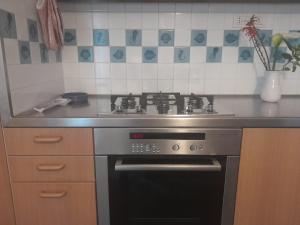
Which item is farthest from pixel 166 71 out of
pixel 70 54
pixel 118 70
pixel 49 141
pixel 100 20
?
pixel 49 141

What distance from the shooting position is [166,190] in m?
1.15

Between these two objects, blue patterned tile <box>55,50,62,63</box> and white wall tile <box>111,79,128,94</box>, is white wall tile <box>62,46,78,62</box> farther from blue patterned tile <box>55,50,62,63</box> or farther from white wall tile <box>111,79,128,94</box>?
white wall tile <box>111,79,128,94</box>

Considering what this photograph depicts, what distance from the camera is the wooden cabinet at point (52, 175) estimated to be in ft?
3.50

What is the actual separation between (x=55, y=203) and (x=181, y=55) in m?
1.11

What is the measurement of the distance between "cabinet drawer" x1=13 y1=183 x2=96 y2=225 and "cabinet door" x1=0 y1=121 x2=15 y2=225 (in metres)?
0.03

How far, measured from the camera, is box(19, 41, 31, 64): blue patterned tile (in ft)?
3.65

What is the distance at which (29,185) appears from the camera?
1120 millimetres

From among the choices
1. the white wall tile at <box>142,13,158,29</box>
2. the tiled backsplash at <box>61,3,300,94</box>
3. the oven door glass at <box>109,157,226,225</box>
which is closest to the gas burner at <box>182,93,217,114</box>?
the oven door glass at <box>109,157,226,225</box>

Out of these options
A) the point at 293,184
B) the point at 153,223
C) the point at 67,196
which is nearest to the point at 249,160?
the point at 293,184

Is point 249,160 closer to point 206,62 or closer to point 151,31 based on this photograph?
point 206,62

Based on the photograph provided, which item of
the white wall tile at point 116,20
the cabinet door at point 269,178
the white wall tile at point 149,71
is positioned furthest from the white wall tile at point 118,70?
the cabinet door at point 269,178

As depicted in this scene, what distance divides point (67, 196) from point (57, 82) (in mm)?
702

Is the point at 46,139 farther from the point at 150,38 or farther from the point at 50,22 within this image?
the point at 150,38

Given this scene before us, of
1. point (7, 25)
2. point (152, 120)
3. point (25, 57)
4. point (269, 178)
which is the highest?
point (7, 25)
